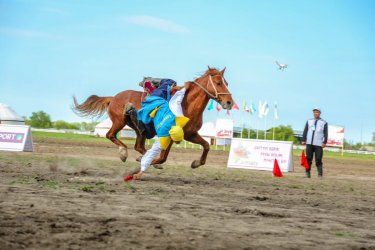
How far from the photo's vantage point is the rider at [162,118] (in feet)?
44.7

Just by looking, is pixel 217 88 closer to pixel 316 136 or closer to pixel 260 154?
pixel 316 136

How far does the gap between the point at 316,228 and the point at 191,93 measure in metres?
6.91

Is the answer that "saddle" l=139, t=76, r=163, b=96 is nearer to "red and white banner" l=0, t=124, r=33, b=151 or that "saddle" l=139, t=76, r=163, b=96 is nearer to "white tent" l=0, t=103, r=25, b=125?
"red and white banner" l=0, t=124, r=33, b=151

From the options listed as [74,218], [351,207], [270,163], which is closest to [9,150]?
[270,163]

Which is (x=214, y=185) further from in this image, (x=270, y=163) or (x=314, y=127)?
(x=270, y=163)

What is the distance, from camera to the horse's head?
1466 centimetres

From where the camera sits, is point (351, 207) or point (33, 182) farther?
point (33, 182)

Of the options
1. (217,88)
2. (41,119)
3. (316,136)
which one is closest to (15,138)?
(316,136)

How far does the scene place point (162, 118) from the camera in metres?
13.9

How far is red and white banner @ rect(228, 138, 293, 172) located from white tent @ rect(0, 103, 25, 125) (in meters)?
44.9

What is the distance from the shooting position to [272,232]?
770 centimetres

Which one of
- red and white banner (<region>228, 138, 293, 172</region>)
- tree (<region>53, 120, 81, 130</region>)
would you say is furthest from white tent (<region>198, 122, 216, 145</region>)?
tree (<region>53, 120, 81, 130</region>)

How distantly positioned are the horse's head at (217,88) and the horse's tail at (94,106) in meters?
4.66

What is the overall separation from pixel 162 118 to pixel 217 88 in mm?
1580
